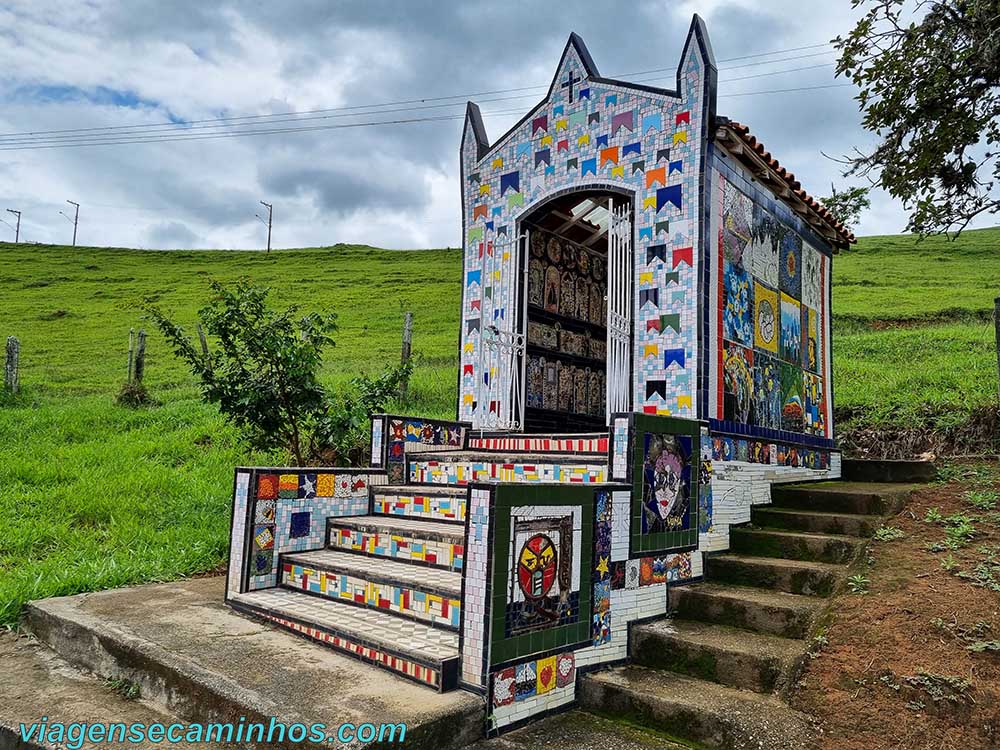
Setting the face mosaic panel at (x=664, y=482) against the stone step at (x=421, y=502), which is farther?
the stone step at (x=421, y=502)

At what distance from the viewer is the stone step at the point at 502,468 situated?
4.85m

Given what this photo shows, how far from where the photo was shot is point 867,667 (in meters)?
3.48

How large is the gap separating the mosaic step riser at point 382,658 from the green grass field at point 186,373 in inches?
80.6

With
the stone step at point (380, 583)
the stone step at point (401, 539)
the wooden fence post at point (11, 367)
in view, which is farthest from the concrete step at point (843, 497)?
the wooden fence post at point (11, 367)

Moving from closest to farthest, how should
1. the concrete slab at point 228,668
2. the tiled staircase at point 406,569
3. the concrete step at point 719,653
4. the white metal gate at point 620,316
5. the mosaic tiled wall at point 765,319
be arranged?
the concrete slab at point 228,668 < the concrete step at point 719,653 < the tiled staircase at point 406,569 < the mosaic tiled wall at point 765,319 < the white metal gate at point 620,316

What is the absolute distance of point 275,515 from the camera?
16.8ft

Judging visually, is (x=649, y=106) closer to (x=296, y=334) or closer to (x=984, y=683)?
(x=296, y=334)

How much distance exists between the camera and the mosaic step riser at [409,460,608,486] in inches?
189

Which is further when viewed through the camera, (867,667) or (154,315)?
(154,315)

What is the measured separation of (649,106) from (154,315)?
15.8 ft

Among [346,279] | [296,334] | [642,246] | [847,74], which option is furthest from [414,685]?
[346,279]

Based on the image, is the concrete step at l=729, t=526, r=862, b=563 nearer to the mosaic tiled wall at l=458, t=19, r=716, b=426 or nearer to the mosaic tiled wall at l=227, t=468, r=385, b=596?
the mosaic tiled wall at l=458, t=19, r=716, b=426

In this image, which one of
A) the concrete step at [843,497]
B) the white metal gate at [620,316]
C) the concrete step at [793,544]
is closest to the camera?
the concrete step at [793,544]

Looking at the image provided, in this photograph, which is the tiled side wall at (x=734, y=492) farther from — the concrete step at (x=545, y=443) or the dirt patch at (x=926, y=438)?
the dirt patch at (x=926, y=438)
